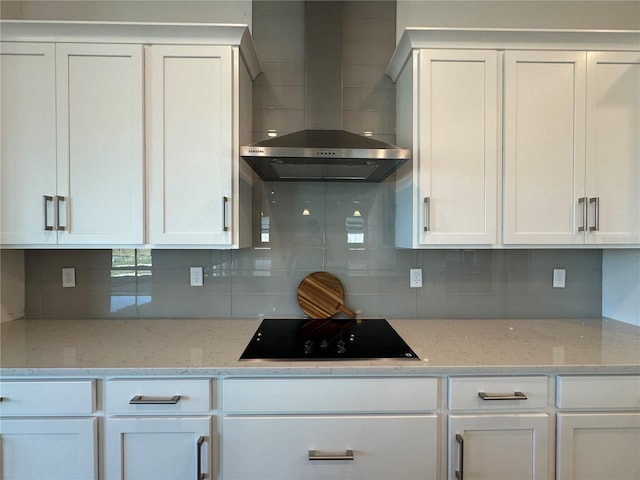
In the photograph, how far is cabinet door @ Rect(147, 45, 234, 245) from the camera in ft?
5.05

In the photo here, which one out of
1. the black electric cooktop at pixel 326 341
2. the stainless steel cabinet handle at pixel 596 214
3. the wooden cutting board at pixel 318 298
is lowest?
the black electric cooktop at pixel 326 341

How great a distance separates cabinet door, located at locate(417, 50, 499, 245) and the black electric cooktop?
0.53 metres

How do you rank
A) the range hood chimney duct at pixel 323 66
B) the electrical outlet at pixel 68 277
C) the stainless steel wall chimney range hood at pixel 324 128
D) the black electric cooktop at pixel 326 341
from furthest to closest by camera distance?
the electrical outlet at pixel 68 277 → the range hood chimney duct at pixel 323 66 → the stainless steel wall chimney range hood at pixel 324 128 → the black electric cooktop at pixel 326 341

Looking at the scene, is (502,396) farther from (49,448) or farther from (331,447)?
(49,448)

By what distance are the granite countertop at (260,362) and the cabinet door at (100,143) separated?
486mm

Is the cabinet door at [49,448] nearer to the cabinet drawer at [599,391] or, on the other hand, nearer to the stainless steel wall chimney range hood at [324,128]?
the stainless steel wall chimney range hood at [324,128]

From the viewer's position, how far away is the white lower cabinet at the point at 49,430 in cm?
124

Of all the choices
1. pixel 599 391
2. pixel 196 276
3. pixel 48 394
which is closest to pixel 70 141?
pixel 196 276

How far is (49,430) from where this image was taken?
1241 mm

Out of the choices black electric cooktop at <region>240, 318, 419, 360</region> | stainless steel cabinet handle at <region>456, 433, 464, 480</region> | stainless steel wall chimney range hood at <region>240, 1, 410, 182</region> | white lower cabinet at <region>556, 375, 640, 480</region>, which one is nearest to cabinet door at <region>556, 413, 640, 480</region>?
white lower cabinet at <region>556, 375, 640, 480</region>

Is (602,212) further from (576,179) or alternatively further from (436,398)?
(436,398)

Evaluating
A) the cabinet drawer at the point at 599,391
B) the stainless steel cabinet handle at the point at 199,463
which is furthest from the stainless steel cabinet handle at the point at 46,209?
the cabinet drawer at the point at 599,391

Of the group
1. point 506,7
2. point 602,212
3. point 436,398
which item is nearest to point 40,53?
point 436,398

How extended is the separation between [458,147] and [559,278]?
1080 mm
